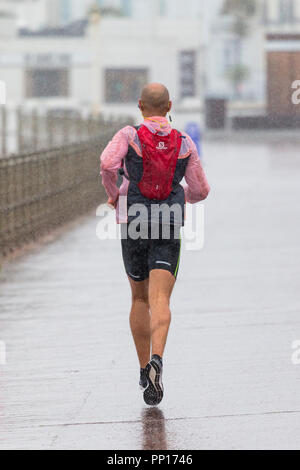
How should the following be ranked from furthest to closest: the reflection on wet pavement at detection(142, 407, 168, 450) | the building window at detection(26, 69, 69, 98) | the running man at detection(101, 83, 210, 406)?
the building window at detection(26, 69, 69, 98) → the running man at detection(101, 83, 210, 406) → the reflection on wet pavement at detection(142, 407, 168, 450)

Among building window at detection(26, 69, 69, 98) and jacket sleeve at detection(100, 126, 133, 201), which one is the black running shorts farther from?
building window at detection(26, 69, 69, 98)

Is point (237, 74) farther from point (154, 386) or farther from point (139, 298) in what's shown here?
point (154, 386)

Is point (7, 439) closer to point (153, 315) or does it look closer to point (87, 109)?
point (153, 315)

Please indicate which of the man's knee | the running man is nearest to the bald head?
the running man

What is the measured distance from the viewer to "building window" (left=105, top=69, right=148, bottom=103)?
71.5 meters

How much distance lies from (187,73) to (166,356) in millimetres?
64541

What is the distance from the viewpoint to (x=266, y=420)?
6.79 meters

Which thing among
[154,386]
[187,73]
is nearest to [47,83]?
[187,73]

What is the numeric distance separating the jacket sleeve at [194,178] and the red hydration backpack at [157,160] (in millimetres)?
116

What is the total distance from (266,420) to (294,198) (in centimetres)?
1756

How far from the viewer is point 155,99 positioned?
23.3 feet

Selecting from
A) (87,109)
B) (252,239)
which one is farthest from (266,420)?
(87,109)

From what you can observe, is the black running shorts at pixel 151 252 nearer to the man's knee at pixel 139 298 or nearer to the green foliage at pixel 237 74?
the man's knee at pixel 139 298
